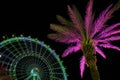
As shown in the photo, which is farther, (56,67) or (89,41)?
(56,67)

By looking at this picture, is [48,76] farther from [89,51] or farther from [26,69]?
[89,51]

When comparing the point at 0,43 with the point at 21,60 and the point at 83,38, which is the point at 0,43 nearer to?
the point at 21,60

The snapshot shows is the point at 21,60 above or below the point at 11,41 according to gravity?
below

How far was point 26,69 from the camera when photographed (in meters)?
28.3

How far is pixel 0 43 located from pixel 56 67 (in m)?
5.82

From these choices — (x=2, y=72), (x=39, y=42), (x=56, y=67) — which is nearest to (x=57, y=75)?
(x=56, y=67)

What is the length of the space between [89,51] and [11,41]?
6689mm

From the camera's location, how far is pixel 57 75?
3072 centimetres

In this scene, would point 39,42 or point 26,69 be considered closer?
point 26,69

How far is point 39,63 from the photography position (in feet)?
97.9

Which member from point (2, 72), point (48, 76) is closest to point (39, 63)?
point (48, 76)

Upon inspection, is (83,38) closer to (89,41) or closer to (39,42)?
(89,41)

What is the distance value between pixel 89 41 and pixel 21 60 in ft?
18.9

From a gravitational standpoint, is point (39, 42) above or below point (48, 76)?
above
